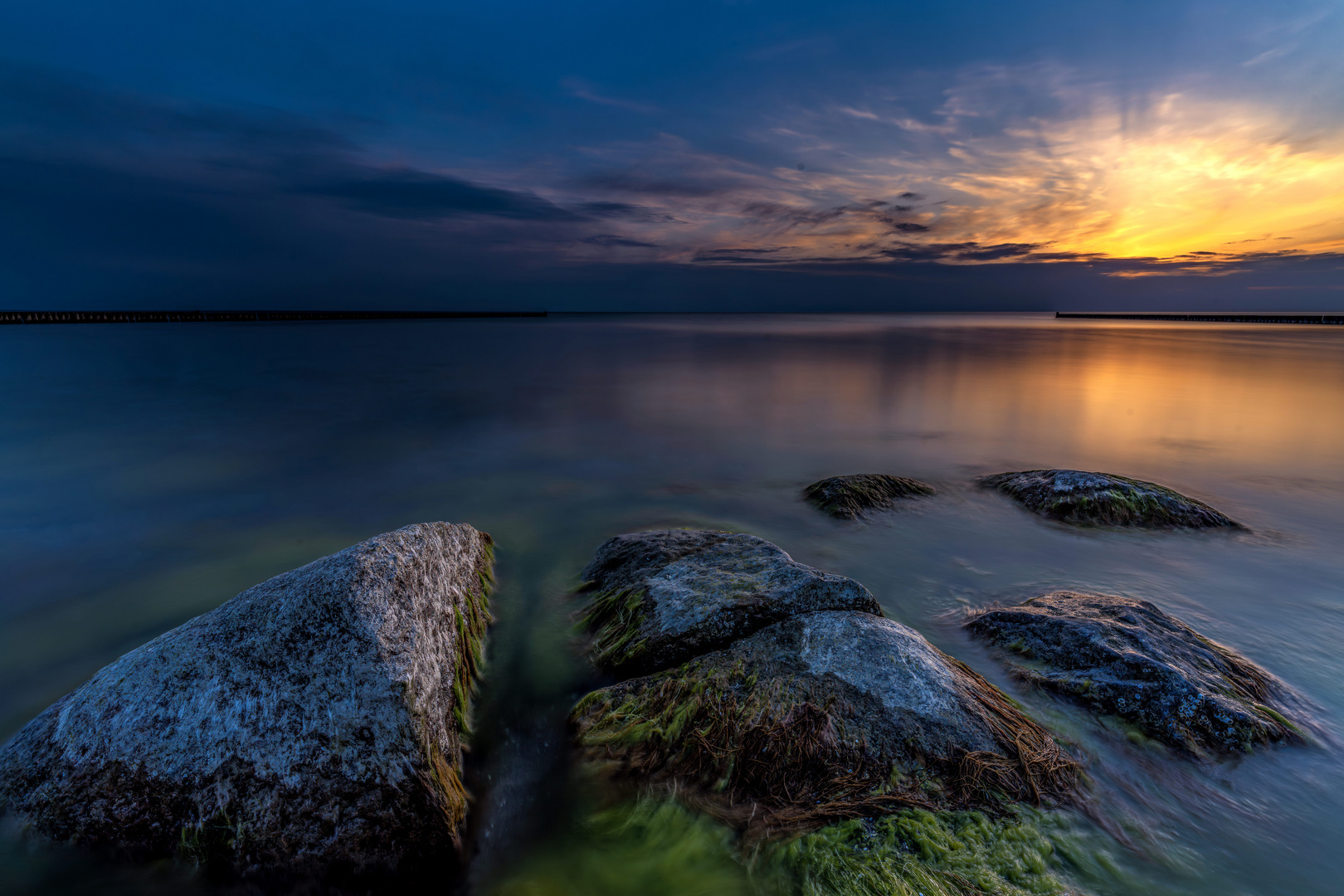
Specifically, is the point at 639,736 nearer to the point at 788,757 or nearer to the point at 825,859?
the point at 788,757

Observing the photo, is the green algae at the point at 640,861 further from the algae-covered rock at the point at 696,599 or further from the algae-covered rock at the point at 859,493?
the algae-covered rock at the point at 859,493

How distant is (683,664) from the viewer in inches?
158

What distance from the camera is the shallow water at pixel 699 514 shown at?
122 inches

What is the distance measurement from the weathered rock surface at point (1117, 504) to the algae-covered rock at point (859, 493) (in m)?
1.57

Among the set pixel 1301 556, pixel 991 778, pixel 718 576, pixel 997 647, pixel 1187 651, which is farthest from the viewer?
pixel 1301 556

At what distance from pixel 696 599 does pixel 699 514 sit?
3.67 m

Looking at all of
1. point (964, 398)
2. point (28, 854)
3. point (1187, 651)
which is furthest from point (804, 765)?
point (964, 398)

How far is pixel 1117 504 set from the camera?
7.20 m

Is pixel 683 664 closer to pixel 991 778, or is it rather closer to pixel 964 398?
pixel 991 778

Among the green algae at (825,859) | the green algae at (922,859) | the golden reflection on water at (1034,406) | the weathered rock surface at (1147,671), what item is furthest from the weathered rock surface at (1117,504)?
the green algae at (922,859)

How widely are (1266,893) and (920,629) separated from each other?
2.42m

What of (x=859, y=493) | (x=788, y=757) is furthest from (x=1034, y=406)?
(x=788, y=757)

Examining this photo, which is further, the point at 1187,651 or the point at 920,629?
the point at 920,629

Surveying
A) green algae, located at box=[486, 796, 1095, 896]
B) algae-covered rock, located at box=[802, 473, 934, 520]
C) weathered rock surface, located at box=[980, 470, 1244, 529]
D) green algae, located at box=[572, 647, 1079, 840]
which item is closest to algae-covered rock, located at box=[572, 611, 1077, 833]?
green algae, located at box=[572, 647, 1079, 840]
